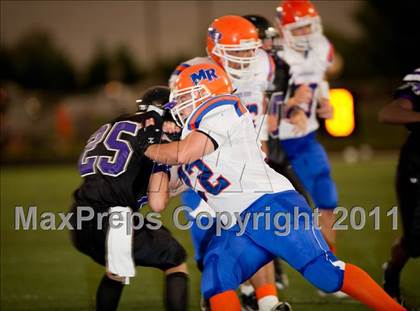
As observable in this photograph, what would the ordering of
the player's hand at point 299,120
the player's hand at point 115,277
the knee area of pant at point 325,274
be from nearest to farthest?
the knee area of pant at point 325,274 → the player's hand at point 115,277 → the player's hand at point 299,120

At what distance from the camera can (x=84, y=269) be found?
6.29 metres

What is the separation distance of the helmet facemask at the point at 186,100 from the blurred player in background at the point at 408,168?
149 cm

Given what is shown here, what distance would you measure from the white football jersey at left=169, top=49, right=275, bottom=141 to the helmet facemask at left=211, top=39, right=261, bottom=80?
0.86ft

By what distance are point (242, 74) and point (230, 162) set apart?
956mm

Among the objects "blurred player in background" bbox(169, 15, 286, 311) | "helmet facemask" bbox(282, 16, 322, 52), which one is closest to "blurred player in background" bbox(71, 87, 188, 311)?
"blurred player in background" bbox(169, 15, 286, 311)

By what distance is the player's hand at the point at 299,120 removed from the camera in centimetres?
551

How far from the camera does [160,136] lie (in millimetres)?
3906

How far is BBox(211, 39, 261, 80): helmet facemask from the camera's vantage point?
175 inches

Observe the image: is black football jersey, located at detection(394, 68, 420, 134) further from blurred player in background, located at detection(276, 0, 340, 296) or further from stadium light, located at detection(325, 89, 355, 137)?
stadium light, located at detection(325, 89, 355, 137)

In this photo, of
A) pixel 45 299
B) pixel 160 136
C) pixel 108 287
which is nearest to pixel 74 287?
pixel 45 299

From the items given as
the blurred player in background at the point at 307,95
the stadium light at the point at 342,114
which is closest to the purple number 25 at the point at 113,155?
the blurred player in background at the point at 307,95

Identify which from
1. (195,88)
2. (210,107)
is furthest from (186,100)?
(210,107)

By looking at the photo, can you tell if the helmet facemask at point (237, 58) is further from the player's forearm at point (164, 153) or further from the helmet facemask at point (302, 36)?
the helmet facemask at point (302, 36)

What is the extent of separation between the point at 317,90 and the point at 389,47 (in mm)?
26204
